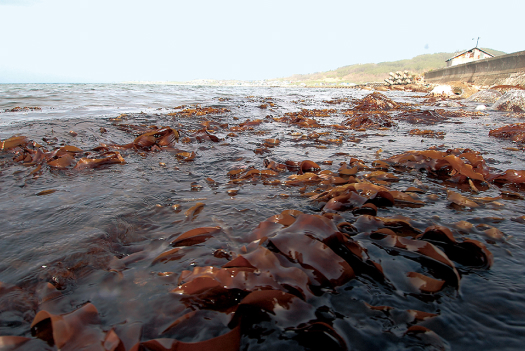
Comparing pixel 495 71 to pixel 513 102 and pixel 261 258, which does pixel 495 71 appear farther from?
pixel 261 258

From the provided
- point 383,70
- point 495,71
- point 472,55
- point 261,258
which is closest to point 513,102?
point 495,71

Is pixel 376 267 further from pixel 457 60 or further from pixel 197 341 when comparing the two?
pixel 457 60

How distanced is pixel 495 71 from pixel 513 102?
9.68m

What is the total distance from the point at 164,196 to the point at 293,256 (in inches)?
53.3

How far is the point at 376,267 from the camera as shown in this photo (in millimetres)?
1213

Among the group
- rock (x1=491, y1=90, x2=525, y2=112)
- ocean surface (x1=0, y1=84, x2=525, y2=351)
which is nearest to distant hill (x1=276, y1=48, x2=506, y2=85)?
rock (x1=491, y1=90, x2=525, y2=112)

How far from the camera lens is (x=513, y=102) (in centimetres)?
805

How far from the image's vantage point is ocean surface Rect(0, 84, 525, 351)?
94 centimetres

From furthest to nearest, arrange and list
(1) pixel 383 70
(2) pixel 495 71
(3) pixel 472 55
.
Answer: (1) pixel 383 70 → (3) pixel 472 55 → (2) pixel 495 71

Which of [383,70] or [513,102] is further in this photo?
[383,70]

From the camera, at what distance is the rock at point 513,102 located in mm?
7879

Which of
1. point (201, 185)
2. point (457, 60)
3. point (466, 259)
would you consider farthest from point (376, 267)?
point (457, 60)

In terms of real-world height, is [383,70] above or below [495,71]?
above

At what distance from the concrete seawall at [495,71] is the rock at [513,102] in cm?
509
